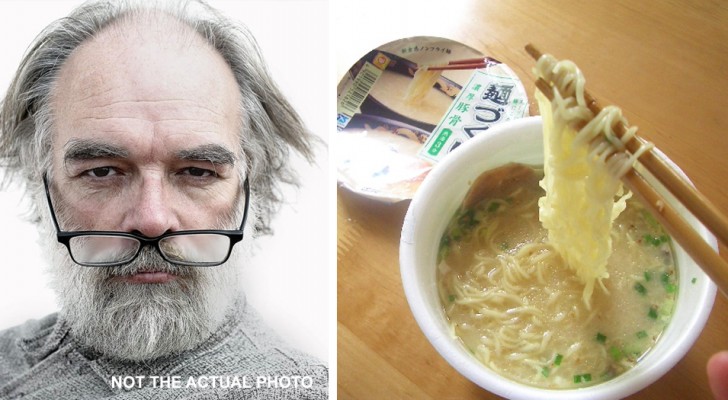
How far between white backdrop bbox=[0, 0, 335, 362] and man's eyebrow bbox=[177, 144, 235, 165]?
6 cm

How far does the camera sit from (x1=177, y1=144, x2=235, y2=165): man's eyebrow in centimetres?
54

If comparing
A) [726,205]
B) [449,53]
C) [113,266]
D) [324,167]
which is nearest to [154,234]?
[113,266]

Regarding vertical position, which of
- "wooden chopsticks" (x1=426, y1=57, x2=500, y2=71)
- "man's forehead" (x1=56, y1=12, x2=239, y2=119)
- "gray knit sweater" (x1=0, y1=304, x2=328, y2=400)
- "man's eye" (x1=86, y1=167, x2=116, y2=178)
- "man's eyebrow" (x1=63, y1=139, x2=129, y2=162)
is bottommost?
"gray knit sweater" (x1=0, y1=304, x2=328, y2=400)

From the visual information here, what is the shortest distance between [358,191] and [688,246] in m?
0.30

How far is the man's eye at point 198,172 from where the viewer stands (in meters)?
0.54

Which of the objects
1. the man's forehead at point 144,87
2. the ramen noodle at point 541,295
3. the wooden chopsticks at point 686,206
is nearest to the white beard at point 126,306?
the man's forehead at point 144,87

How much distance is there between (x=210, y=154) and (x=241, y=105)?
0.17 feet

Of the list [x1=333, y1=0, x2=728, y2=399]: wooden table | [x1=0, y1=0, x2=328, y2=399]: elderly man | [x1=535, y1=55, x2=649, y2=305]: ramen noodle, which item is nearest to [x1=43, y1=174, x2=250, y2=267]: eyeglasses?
[x1=0, y1=0, x2=328, y2=399]: elderly man

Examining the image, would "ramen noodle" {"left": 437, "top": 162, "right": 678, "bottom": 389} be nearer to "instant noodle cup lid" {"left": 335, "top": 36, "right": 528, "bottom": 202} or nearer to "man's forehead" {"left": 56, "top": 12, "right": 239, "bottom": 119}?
"instant noodle cup lid" {"left": 335, "top": 36, "right": 528, "bottom": 202}

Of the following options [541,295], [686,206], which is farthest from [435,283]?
[686,206]

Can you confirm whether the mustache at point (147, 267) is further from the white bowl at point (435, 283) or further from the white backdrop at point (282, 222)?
the white bowl at point (435, 283)

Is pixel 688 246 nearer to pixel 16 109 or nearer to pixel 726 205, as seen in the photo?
pixel 726 205

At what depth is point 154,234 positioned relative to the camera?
53 centimetres

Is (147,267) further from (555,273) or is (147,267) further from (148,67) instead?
(555,273)
